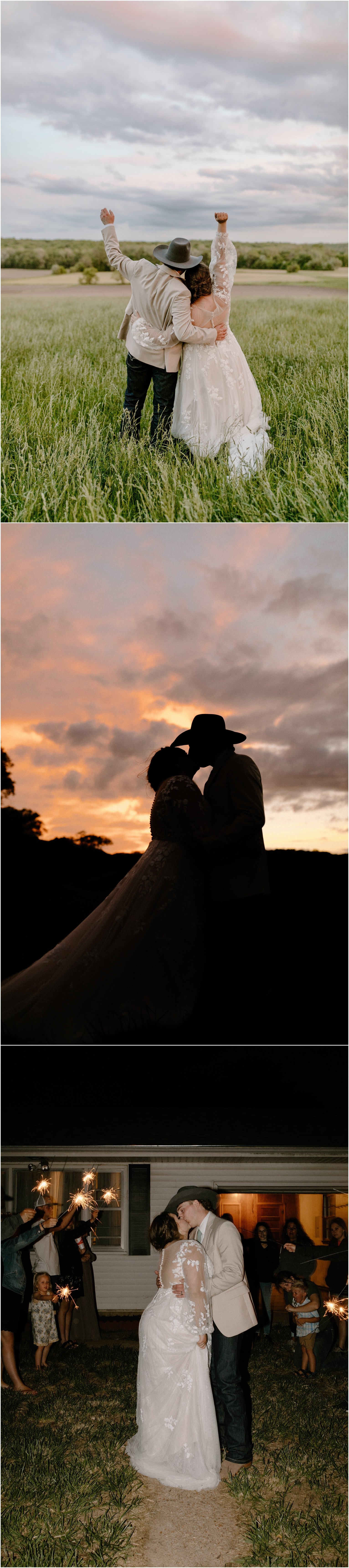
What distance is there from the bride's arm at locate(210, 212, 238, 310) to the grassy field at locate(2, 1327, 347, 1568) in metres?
4.95

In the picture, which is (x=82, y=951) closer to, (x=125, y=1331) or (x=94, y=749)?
(x=94, y=749)

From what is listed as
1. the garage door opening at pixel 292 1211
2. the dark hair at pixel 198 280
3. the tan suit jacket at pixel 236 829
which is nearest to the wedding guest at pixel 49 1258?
the garage door opening at pixel 292 1211

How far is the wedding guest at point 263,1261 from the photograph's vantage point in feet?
18.2

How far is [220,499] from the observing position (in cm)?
402

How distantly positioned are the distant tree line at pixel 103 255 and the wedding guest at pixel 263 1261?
17.9 feet

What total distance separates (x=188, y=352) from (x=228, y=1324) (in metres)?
→ 4.21

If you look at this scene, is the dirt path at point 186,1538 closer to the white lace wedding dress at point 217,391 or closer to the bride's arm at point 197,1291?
the bride's arm at point 197,1291

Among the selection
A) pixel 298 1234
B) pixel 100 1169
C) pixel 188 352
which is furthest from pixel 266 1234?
pixel 188 352

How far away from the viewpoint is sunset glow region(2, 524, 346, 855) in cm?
408

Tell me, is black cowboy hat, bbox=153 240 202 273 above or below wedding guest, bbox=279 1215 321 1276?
above

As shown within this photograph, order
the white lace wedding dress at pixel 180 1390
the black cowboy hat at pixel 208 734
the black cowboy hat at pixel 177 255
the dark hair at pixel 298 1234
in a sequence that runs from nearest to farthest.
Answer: the white lace wedding dress at pixel 180 1390
the black cowboy hat at pixel 177 255
the black cowboy hat at pixel 208 734
the dark hair at pixel 298 1234

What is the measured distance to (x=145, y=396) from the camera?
408 centimetres

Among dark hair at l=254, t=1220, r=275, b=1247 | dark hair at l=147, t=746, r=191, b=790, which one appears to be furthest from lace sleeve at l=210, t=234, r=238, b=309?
dark hair at l=254, t=1220, r=275, b=1247

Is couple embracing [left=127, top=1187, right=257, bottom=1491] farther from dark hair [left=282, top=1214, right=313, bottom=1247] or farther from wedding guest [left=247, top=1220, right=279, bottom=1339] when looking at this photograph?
wedding guest [left=247, top=1220, right=279, bottom=1339]
